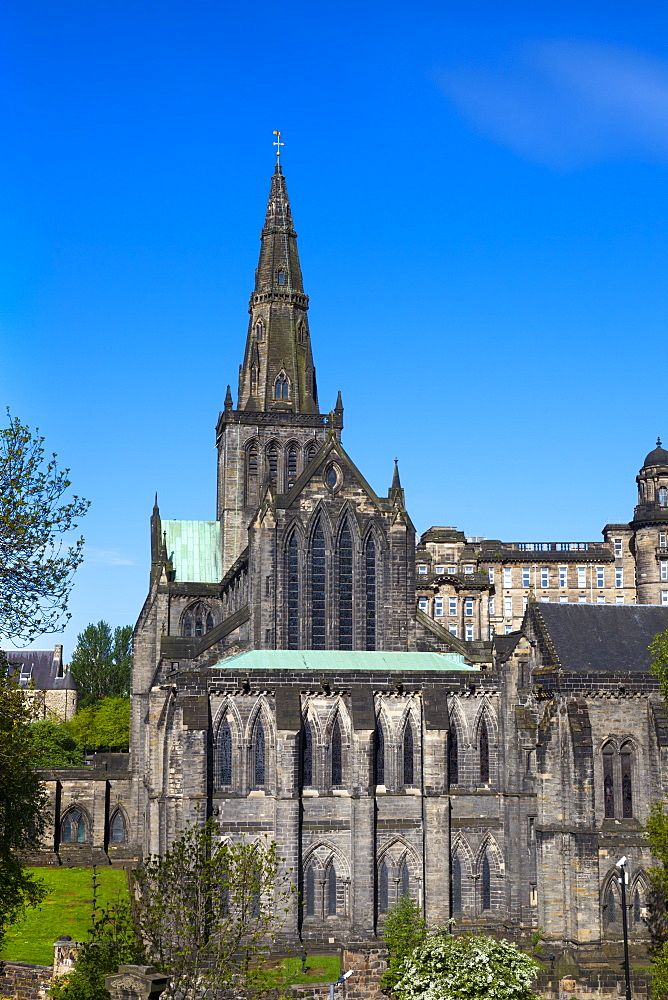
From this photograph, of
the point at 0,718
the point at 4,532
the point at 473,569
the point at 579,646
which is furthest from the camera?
the point at 473,569

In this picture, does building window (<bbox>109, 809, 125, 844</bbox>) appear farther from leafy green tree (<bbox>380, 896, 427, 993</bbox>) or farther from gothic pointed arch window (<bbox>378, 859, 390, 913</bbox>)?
leafy green tree (<bbox>380, 896, 427, 993</bbox>)

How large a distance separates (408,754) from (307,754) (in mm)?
5081

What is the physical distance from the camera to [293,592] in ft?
212

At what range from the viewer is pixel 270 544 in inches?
2532

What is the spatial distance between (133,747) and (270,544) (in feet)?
94.8

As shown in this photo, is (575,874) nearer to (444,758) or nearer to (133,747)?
(444,758)

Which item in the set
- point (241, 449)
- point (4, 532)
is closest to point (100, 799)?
point (241, 449)

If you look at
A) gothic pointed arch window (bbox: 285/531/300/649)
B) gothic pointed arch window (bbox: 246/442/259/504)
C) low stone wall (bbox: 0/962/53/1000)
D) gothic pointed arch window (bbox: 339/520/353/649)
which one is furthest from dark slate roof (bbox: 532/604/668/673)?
gothic pointed arch window (bbox: 246/442/259/504)

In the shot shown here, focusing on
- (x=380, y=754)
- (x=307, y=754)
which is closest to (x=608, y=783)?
(x=380, y=754)

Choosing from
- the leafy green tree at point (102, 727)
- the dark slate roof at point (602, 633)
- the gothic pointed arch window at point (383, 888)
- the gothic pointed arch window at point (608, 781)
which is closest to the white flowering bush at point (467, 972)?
the gothic pointed arch window at point (608, 781)

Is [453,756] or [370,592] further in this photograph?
[370,592]

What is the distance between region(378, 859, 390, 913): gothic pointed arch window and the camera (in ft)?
182

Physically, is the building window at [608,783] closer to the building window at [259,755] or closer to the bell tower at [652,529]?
the building window at [259,755]

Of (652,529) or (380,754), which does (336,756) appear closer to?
(380,754)
